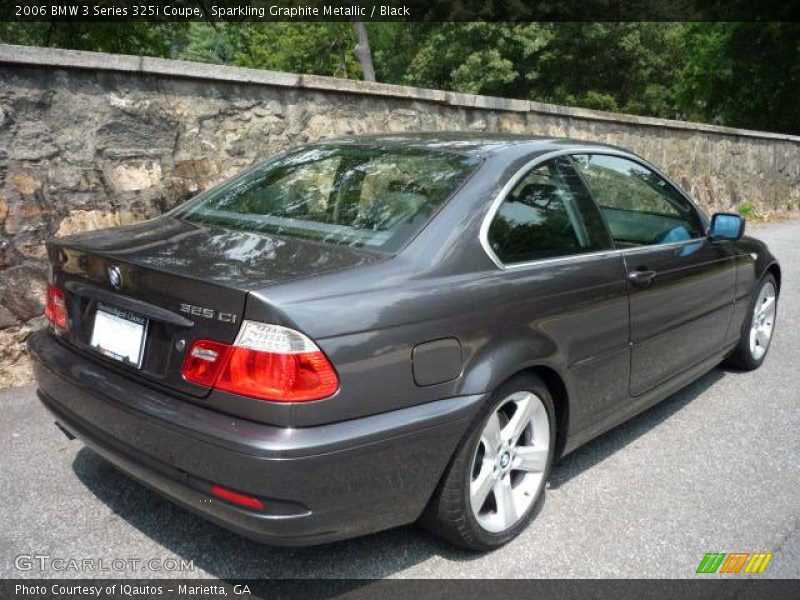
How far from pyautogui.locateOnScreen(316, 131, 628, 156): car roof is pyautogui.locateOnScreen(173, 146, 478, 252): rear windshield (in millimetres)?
77

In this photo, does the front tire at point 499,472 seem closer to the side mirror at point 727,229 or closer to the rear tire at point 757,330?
the side mirror at point 727,229

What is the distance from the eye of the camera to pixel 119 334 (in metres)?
2.52

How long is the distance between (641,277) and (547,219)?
62cm

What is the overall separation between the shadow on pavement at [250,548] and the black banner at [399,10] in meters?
10.7

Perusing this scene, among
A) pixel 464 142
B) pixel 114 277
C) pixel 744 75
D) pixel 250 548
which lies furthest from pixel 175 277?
pixel 744 75

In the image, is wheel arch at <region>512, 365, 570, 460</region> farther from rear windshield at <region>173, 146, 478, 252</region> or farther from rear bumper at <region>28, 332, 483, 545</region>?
rear windshield at <region>173, 146, 478, 252</region>

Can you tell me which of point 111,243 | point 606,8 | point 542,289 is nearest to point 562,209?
point 542,289

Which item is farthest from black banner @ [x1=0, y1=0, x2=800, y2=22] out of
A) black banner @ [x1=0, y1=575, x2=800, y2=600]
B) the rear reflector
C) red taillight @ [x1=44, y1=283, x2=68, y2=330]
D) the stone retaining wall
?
the rear reflector

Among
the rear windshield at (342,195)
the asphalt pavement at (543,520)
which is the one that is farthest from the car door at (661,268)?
the rear windshield at (342,195)

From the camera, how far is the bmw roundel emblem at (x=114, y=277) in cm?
251

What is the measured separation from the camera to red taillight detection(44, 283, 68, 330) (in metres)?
2.82

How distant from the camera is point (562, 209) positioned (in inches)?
126

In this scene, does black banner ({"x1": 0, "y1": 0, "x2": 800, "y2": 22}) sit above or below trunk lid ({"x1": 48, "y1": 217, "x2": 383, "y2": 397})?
above

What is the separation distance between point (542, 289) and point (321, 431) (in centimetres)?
112
